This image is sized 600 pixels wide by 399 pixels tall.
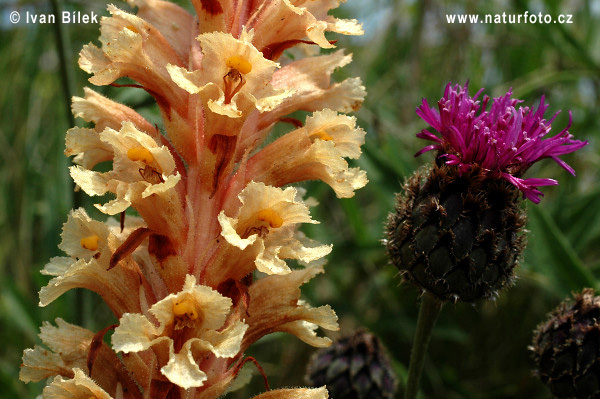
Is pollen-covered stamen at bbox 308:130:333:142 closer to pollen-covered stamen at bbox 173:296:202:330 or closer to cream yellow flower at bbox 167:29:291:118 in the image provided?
cream yellow flower at bbox 167:29:291:118

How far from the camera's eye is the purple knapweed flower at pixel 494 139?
1.55 m

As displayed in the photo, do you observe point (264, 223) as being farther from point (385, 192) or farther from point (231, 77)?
point (385, 192)

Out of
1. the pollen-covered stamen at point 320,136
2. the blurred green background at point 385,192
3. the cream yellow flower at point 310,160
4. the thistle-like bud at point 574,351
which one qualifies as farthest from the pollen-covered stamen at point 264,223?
the blurred green background at point 385,192

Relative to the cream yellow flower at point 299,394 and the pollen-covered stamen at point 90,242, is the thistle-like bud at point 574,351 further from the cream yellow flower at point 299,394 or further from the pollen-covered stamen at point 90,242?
the pollen-covered stamen at point 90,242

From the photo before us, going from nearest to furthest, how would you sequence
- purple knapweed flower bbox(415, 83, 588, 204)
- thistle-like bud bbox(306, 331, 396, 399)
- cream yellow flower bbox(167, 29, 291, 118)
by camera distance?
cream yellow flower bbox(167, 29, 291, 118) < purple knapweed flower bbox(415, 83, 588, 204) < thistle-like bud bbox(306, 331, 396, 399)

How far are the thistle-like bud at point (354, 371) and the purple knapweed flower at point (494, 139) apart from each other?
0.74 meters

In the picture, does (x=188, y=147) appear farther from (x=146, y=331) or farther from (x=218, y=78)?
(x=146, y=331)

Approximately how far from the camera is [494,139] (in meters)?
1.54

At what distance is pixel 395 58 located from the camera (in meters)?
4.05

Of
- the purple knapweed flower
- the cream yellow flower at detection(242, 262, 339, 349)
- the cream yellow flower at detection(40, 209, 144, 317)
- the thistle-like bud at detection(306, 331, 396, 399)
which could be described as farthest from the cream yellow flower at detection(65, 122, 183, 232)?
the thistle-like bud at detection(306, 331, 396, 399)

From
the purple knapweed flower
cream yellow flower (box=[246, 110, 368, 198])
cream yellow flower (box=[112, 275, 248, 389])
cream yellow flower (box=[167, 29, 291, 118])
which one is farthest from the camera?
the purple knapweed flower

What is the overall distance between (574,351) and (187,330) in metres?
1.03

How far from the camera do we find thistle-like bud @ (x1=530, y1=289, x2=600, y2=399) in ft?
5.64

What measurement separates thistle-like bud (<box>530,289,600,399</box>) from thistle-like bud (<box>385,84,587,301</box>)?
0.26 m
